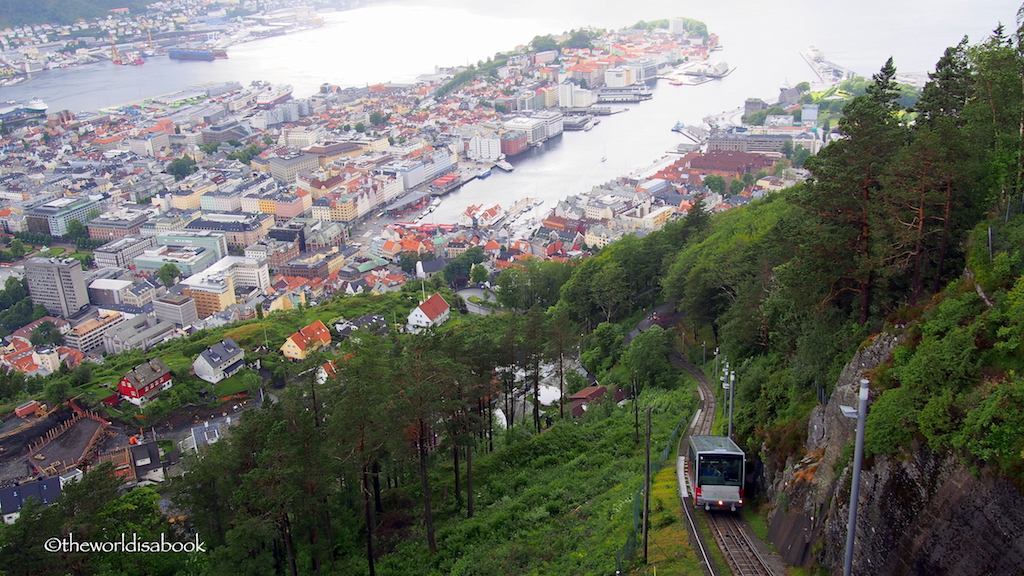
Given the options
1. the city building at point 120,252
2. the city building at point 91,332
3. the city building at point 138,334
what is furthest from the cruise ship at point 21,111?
the city building at point 138,334

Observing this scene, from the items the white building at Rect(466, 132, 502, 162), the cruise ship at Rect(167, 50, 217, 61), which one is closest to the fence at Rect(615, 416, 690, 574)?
the white building at Rect(466, 132, 502, 162)

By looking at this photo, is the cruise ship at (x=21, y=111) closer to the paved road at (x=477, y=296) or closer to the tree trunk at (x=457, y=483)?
the paved road at (x=477, y=296)

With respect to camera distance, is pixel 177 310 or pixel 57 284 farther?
pixel 57 284

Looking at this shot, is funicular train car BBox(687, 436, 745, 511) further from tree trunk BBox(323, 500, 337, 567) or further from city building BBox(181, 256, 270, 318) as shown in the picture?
city building BBox(181, 256, 270, 318)

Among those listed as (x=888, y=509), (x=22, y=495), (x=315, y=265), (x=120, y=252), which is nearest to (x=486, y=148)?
(x=315, y=265)

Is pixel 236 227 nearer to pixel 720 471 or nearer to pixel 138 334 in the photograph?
pixel 138 334

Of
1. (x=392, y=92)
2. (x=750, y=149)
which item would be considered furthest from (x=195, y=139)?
(x=750, y=149)

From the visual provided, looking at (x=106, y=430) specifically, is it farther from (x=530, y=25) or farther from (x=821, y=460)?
(x=530, y=25)
